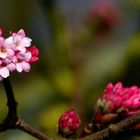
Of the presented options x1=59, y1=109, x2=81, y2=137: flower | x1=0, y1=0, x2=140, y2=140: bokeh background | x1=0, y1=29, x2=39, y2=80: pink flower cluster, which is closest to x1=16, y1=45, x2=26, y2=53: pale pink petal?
x1=0, y1=29, x2=39, y2=80: pink flower cluster

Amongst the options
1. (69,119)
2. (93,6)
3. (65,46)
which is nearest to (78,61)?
(65,46)

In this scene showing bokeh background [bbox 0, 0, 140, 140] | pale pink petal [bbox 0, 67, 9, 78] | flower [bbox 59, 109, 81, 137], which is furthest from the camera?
bokeh background [bbox 0, 0, 140, 140]

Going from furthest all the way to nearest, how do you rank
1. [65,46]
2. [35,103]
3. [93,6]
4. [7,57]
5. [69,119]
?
[93,6], [35,103], [65,46], [69,119], [7,57]

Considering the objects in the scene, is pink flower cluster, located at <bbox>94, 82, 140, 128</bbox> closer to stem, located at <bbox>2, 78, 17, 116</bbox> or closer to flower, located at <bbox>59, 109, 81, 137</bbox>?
flower, located at <bbox>59, 109, 81, 137</bbox>

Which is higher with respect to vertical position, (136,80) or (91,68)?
(91,68)

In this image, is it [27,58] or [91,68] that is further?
[91,68]

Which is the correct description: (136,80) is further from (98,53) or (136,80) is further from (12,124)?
(12,124)

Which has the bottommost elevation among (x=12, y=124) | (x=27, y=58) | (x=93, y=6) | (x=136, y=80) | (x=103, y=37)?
(x=12, y=124)
